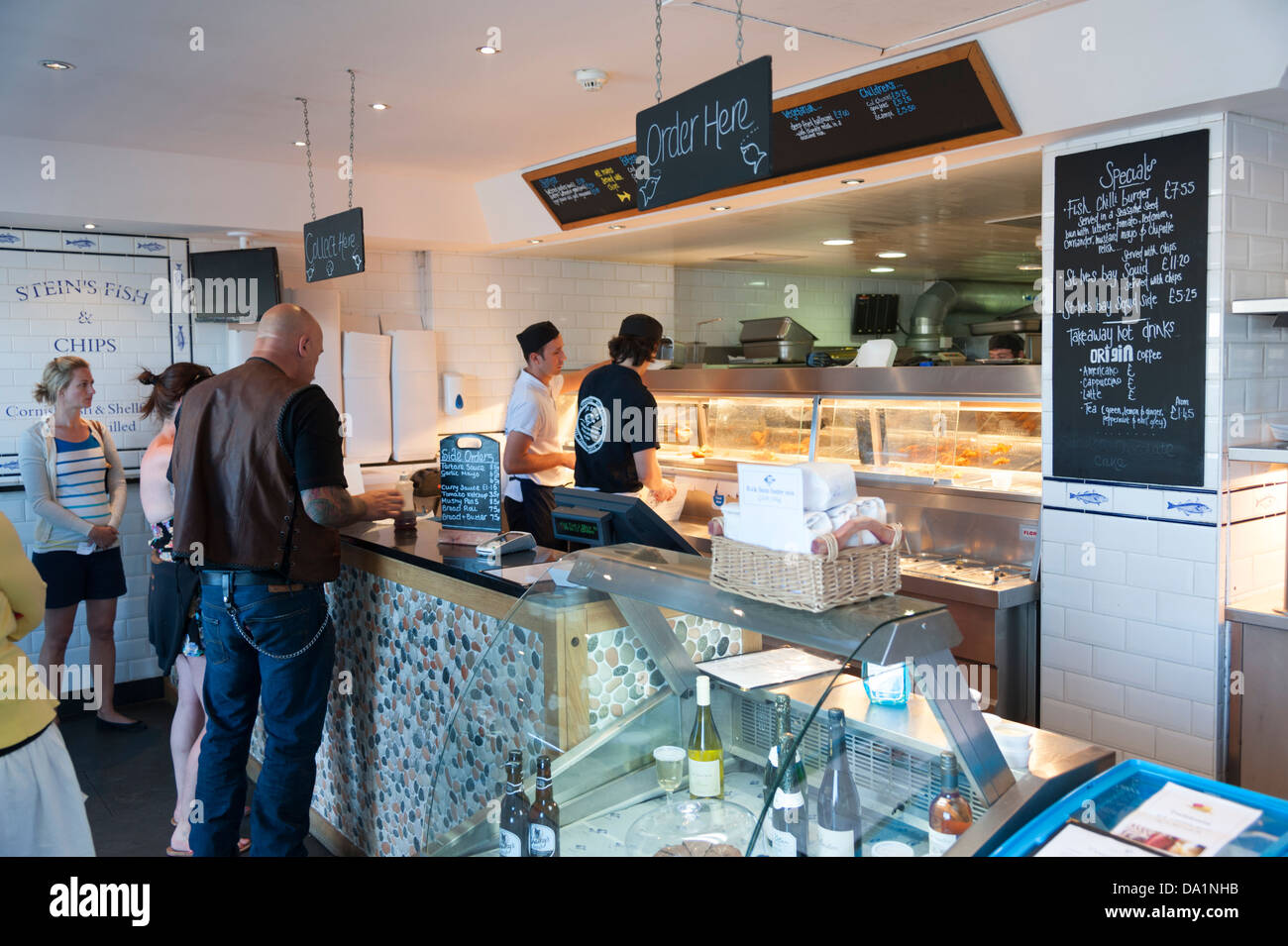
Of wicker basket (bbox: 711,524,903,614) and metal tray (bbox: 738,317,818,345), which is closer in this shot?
wicker basket (bbox: 711,524,903,614)

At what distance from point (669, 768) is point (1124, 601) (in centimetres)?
236

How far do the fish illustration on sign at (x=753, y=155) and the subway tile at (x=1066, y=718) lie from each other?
8.27 feet

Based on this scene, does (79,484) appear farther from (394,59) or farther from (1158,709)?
(1158,709)

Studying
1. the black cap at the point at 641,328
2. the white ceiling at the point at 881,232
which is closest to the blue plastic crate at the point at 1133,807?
the white ceiling at the point at 881,232

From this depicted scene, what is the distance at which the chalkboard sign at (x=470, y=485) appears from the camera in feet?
11.2

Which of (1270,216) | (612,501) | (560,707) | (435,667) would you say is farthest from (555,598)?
(1270,216)

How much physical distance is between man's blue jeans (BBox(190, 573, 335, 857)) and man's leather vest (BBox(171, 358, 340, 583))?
0.41 feet

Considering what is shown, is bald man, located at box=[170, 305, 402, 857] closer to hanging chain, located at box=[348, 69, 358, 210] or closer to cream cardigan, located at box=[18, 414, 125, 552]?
hanging chain, located at box=[348, 69, 358, 210]

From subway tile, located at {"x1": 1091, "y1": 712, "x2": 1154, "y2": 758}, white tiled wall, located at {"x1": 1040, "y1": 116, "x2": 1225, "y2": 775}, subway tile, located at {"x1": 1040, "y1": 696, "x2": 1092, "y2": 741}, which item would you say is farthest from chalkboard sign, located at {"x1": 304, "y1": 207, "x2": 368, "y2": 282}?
subway tile, located at {"x1": 1091, "y1": 712, "x2": 1154, "y2": 758}

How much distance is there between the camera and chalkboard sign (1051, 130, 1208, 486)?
3494mm

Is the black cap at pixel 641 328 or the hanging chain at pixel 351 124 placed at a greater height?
the hanging chain at pixel 351 124

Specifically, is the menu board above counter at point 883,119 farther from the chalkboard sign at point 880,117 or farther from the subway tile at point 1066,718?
the subway tile at point 1066,718

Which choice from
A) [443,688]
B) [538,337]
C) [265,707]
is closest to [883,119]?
[538,337]

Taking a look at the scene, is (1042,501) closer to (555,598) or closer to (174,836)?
(555,598)
